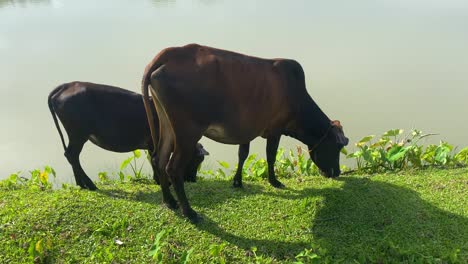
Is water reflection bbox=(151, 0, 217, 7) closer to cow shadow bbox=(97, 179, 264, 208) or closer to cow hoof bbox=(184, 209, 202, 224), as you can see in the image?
cow shadow bbox=(97, 179, 264, 208)

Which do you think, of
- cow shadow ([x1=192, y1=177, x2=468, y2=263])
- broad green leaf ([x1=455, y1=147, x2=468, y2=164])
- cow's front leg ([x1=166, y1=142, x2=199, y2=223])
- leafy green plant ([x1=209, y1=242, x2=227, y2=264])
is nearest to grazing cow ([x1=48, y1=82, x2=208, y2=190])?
cow's front leg ([x1=166, y1=142, x2=199, y2=223])

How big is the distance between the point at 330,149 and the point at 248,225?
1.55 meters

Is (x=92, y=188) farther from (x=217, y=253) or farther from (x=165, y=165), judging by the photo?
(x=217, y=253)

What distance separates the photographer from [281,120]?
15.9ft

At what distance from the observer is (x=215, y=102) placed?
402 centimetres

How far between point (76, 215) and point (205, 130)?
140cm

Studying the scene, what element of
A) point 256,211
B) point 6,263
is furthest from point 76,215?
point 256,211

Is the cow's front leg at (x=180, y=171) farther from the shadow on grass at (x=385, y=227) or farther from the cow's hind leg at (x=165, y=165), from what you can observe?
the shadow on grass at (x=385, y=227)

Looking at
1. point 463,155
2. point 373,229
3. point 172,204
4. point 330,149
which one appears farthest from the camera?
point 463,155

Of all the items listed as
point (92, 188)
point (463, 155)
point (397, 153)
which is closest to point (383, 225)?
point (397, 153)

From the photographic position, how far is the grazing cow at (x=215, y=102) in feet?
12.6

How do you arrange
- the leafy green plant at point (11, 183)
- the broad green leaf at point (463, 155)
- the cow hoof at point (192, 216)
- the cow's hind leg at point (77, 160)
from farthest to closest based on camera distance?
the broad green leaf at point (463, 155) < the leafy green plant at point (11, 183) < the cow's hind leg at point (77, 160) < the cow hoof at point (192, 216)

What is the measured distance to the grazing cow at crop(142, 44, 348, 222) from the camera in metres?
3.84

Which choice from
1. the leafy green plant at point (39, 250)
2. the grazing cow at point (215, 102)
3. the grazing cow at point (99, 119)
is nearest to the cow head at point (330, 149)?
the grazing cow at point (215, 102)
